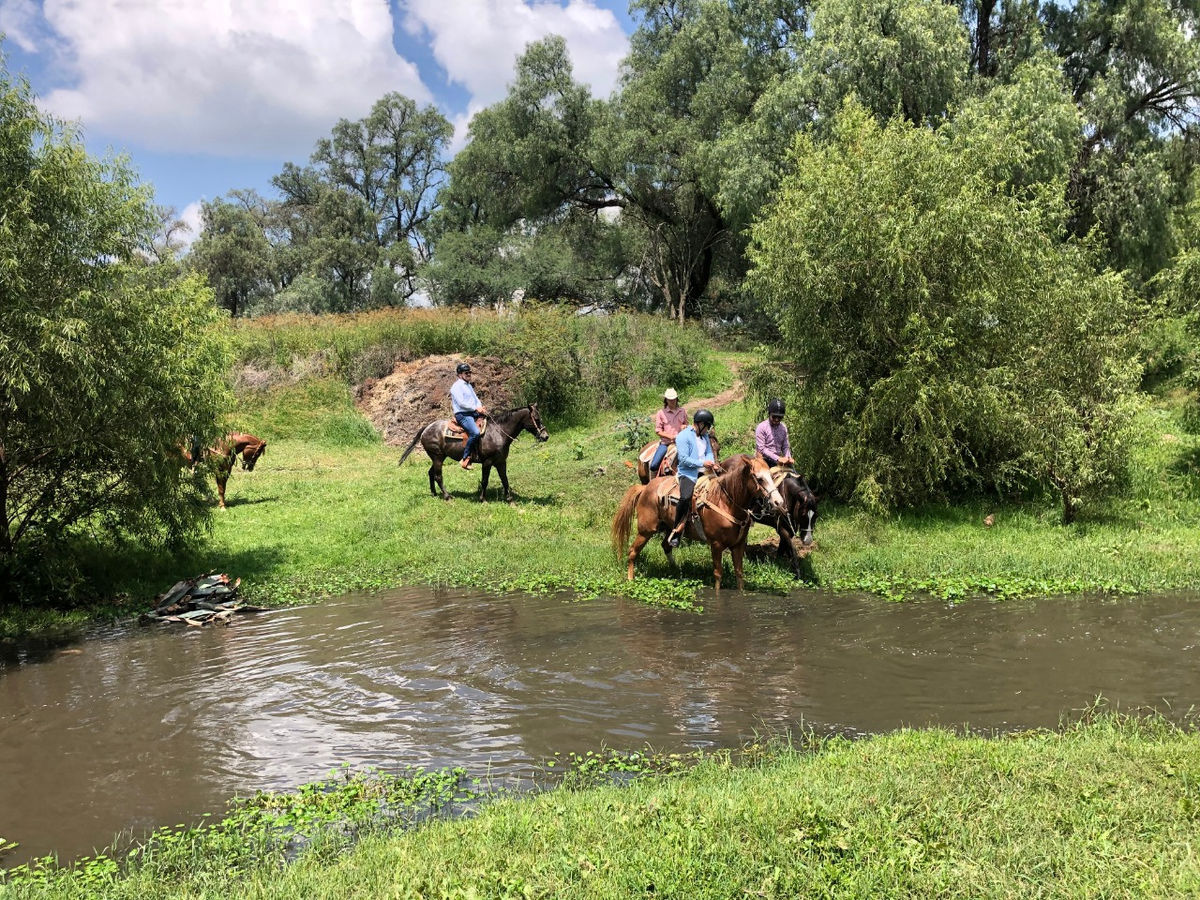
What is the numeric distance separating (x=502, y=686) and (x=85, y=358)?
6.82m

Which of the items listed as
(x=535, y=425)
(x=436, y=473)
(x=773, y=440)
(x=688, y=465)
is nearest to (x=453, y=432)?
(x=436, y=473)

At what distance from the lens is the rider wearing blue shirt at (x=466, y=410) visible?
55.5 feet

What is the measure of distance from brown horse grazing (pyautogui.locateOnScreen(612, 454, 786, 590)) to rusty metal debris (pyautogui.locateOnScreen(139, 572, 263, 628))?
5.76 metres

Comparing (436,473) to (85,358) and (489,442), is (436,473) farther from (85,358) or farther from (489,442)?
(85,358)

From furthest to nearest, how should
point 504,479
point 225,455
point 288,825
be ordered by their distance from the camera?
point 504,479 → point 225,455 → point 288,825

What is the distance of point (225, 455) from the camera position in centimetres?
1689

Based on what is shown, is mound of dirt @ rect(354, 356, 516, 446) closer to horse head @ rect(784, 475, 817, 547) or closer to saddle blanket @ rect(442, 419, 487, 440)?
saddle blanket @ rect(442, 419, 487, 440)

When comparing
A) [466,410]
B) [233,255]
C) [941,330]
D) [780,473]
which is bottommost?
[780,473]

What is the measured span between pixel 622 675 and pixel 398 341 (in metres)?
23.9

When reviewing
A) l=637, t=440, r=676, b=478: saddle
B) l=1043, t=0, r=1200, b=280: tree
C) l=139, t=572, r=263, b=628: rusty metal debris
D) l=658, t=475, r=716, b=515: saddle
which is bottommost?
l=139, t=572, r=263, b=628: rusty metal debris

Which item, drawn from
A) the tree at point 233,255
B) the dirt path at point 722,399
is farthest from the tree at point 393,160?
the dirt path at point 722,399

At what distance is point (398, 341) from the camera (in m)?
30.1

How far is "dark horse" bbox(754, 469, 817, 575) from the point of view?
12297 mm

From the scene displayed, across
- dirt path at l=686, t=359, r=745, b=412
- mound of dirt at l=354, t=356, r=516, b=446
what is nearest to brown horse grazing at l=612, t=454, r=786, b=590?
dirt path at l=686, t=359, r=745, b=412
